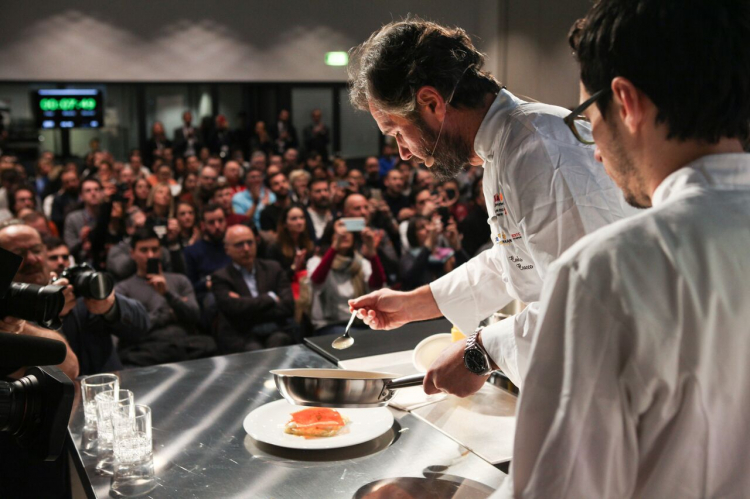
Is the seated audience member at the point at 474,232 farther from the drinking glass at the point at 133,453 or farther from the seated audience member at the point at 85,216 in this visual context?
the drinking glass at the point at 133,453

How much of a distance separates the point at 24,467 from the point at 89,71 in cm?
783

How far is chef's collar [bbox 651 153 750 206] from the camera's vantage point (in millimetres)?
659

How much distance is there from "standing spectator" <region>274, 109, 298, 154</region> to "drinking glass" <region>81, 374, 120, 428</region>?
8281mm

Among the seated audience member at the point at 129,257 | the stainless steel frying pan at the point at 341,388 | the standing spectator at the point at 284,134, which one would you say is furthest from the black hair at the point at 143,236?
the standing spectator at the point at 284,134

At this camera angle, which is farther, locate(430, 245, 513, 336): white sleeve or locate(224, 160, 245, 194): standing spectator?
locate(224, 160, 245, 194): standing spectator

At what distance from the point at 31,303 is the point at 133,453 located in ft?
1.08

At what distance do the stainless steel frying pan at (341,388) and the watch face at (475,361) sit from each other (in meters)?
0.12

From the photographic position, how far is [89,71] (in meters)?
8.77

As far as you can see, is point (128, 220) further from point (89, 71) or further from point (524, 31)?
point (524, 31)

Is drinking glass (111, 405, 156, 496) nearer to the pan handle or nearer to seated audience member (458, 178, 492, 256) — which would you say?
the pan handle

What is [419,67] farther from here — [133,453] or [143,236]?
[143,236]

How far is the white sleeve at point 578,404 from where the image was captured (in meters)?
0.61

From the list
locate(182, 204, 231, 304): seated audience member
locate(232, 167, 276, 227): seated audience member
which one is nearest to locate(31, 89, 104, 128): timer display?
locate(232, 167, 276, 227): seated audience member

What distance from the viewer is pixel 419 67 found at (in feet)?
4.79
